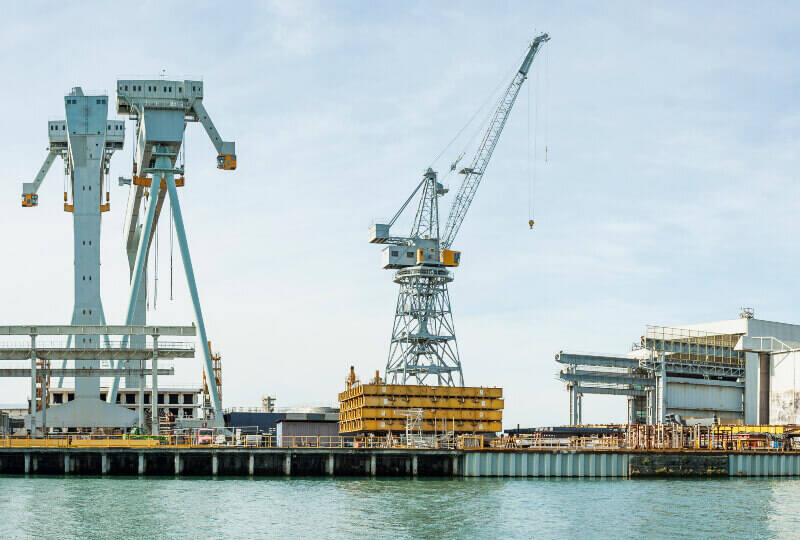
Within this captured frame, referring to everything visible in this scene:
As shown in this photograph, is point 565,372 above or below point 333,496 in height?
above

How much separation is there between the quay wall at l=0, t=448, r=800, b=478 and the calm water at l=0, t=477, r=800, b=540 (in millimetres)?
2738

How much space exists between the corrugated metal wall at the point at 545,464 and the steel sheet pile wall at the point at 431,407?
42.2 ft

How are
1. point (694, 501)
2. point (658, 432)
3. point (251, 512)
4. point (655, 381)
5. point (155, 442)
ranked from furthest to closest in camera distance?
point (655, 381) < point (658, 432) < point (155, 442) < point (694, 501) < point (251, 512)

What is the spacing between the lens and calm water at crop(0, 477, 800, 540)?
4988 cm

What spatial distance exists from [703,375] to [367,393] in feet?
158

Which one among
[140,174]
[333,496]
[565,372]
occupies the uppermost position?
[140,174]

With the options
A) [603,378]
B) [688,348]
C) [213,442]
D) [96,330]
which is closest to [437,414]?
[213,442]

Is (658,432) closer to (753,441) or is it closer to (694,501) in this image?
(753,441)

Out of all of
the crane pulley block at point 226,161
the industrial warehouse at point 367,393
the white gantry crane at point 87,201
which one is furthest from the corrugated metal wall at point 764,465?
the white gantry crane at point 87,201

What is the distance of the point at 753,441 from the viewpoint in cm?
8844

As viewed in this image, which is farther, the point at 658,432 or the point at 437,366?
the point at 437,366

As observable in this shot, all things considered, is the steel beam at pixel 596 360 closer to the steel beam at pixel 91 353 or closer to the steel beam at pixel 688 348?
the steel beam at pixel 688 348

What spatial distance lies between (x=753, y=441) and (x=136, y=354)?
50.3 metres

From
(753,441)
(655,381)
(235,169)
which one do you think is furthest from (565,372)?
(235,169)
